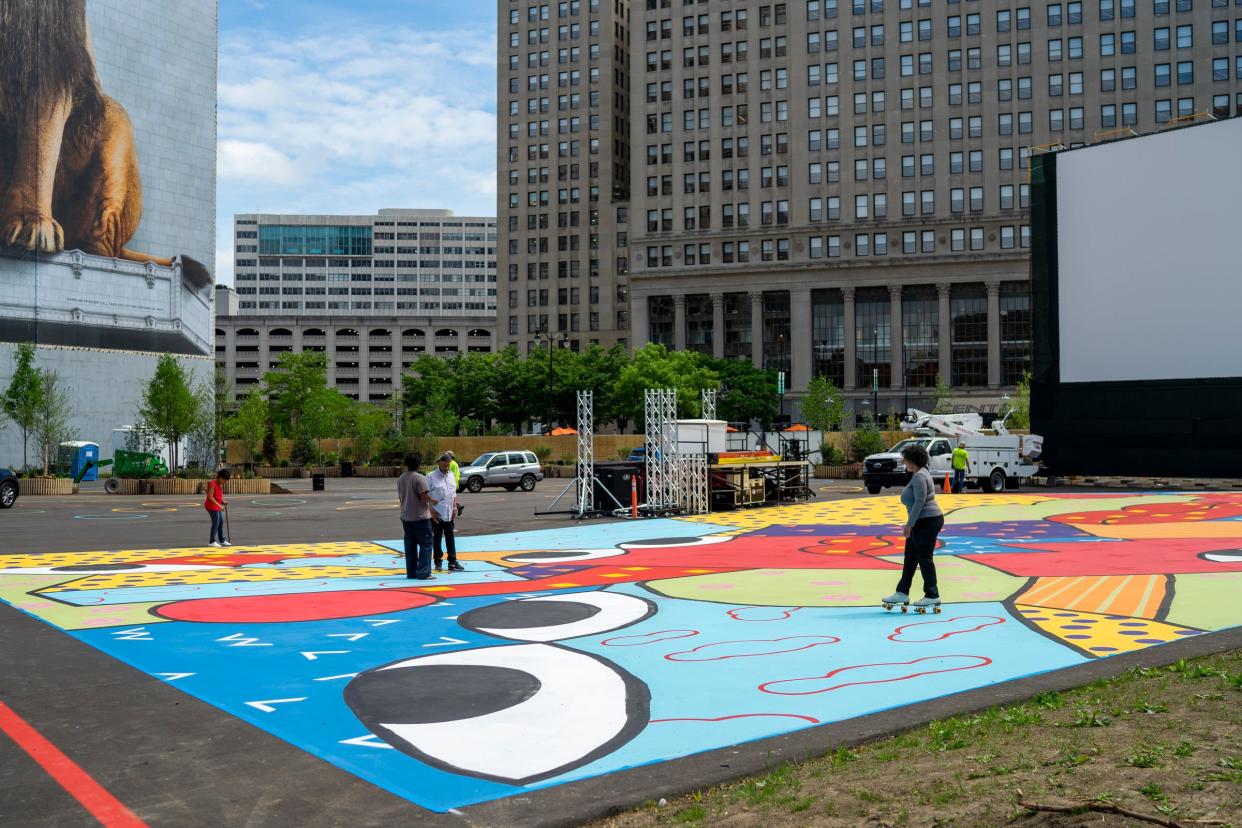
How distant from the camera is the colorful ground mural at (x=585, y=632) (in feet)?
25.4

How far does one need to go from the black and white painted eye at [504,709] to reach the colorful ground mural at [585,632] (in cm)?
3

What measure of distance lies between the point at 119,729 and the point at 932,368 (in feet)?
347

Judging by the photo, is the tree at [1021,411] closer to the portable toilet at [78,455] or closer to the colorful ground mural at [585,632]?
the colorful ground mural at [585,632]

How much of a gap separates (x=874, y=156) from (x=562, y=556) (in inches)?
3729

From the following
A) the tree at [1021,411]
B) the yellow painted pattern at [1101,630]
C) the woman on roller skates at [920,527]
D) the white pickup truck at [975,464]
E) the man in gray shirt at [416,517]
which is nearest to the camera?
the yellow painted pattern at [1101,630]

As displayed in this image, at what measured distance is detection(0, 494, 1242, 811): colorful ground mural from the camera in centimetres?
773

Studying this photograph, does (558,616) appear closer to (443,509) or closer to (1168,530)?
(443,509)

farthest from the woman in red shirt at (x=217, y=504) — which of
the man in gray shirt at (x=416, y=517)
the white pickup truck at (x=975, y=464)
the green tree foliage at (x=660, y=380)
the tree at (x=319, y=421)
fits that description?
the green tree foliage at (x=660, y=380)

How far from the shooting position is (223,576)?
17391mm

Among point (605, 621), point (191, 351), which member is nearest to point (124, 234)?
point (191, 351)

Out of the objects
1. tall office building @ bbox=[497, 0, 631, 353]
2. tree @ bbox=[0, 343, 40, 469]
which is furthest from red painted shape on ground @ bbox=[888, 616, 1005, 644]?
tall office building @ bbox=[497, 0, 631, 353]

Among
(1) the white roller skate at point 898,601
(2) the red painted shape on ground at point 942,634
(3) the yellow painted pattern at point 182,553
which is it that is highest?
(1) the white roller skate at point 898,601

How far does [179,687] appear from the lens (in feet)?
30.4

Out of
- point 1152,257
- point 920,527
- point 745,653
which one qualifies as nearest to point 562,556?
point 920,527
